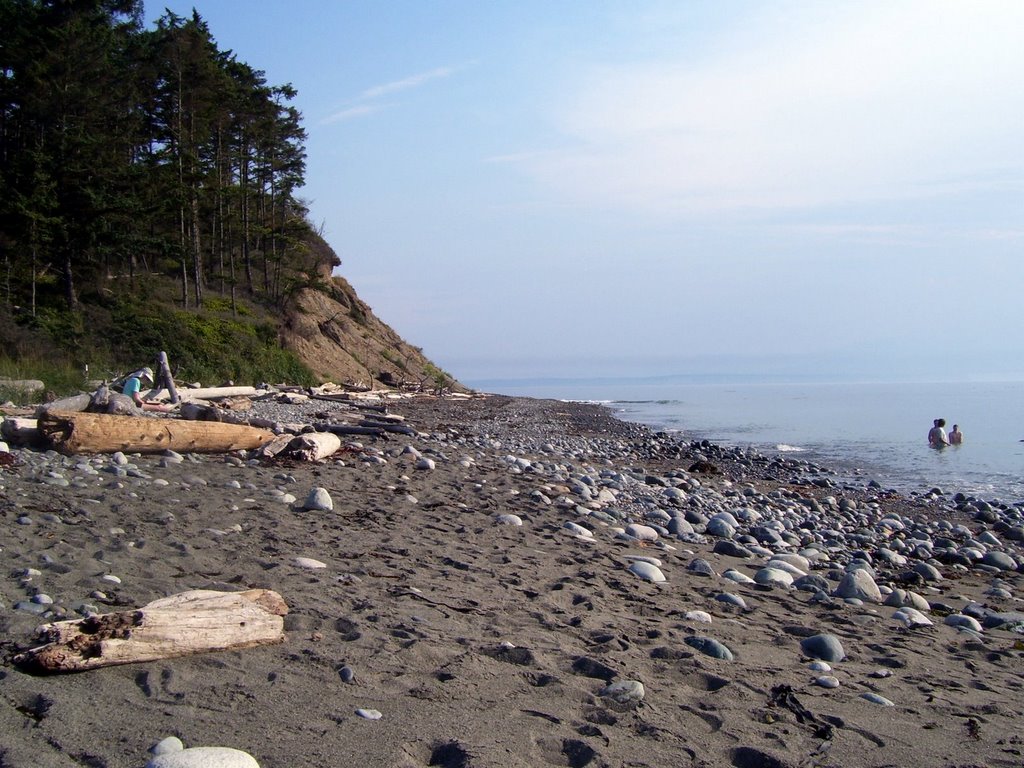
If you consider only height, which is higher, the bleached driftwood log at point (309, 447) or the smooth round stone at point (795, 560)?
the bleached driftwood log at point (309, 447)

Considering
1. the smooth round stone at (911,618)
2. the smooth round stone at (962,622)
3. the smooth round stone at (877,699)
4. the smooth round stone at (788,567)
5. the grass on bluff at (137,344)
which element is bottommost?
the smooth round stone at (962,622)

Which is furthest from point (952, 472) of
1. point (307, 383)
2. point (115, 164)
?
point (115, 164)

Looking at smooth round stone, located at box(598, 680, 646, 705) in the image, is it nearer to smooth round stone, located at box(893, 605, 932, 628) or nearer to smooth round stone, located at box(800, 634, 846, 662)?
smooth round stone, located at box(800, 634, 846, 662)

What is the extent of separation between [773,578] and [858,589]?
549 mm

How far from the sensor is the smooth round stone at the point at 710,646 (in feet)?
11.6

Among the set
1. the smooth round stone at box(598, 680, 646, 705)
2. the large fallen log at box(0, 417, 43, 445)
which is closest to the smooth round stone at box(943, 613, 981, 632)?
the smooth round stone at box(598, 680, 646, 705)

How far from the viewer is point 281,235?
1379 inches

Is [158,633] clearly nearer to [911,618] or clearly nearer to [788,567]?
[911,618]

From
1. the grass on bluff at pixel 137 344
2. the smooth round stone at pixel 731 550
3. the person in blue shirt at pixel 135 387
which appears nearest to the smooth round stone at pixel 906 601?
the smooth round stone at pixel 731 550

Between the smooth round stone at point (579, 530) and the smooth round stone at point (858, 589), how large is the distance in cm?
196

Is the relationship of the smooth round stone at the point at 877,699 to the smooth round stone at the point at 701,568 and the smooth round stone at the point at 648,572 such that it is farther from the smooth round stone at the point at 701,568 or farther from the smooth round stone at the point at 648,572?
the smooth round stone at the point at 701,568

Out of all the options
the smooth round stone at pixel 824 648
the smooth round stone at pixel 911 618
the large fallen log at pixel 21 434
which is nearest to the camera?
the smooth round stone at pixel 824 648

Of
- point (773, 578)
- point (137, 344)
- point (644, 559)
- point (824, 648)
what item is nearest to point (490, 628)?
point (824, 648)

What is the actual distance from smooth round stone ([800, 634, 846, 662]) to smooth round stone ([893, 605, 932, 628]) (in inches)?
37.8
